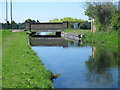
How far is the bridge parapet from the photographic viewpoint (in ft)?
180

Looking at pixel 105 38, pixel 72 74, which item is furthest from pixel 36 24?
pixel 72 74

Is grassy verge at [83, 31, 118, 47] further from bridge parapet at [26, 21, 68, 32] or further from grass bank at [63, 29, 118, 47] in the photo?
bridge parapet at [26, 21, 68, 32]

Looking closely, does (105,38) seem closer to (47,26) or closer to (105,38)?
(105,38)

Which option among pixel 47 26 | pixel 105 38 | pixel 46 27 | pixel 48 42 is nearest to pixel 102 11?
pixel 105 38

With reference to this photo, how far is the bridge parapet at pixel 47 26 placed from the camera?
54.9m

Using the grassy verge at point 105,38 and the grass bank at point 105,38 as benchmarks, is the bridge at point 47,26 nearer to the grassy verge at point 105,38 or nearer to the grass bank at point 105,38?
the grass bank at point 105,38

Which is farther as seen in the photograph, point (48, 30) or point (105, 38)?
point (48, 30)

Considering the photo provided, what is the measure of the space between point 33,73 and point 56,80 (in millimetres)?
1128

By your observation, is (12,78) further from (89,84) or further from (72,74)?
(72,74)

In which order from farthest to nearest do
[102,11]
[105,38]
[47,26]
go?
1. [47,26]
2. [102,11]
3. [105,38]

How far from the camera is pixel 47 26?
184ft

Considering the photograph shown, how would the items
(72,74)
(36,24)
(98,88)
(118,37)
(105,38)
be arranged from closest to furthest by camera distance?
(98,88)
(72,74)
(118,37)
(105,38)
(36,24)

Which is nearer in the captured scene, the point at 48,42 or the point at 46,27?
the point at 48,42

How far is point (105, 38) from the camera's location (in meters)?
25.0
